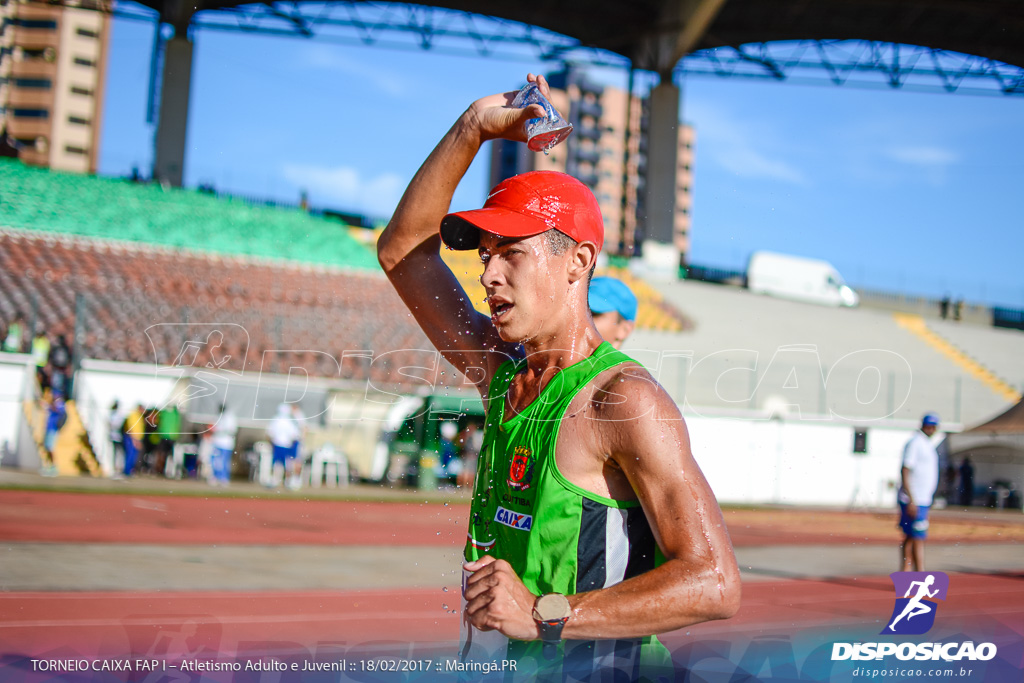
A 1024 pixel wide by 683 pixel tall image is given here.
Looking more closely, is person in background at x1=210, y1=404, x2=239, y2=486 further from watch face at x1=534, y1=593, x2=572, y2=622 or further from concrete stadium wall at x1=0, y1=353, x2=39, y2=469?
watch face at x1=534, y1=593, x2=572, y2=622

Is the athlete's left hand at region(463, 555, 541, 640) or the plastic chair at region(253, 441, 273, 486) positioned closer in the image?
the athlete's left hand at region(463, 555, 541, 640)

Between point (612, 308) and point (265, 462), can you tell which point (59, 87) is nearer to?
point (265, 462)

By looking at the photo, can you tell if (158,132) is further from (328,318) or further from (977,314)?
(977,314)

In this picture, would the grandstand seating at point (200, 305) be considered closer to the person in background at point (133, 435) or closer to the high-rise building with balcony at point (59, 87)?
the person in background at point (133, 435)

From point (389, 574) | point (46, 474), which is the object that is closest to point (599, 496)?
point (389, 574)

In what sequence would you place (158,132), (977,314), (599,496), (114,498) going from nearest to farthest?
(599,496) → (114,498) → (158,132) → (977,314)

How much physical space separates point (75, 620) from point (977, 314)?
122 ft

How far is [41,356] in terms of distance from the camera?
48.9 ft

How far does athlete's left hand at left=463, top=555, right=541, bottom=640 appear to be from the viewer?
56.1 inches

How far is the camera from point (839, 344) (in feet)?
86.4

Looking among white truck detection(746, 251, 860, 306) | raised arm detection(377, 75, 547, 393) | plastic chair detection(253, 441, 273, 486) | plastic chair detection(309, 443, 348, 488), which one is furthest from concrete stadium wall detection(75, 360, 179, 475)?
white truck detection(746, 251, 860, 306)

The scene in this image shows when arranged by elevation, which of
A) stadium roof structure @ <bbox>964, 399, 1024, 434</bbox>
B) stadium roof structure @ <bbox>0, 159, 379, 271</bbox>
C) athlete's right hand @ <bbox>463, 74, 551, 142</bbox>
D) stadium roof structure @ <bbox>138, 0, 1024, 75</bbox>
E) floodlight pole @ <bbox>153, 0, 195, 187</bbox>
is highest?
stadium roof structure @ <bbox>138, 0, 1024, 75</bbox>

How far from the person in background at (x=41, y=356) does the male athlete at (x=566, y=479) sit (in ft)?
49.1

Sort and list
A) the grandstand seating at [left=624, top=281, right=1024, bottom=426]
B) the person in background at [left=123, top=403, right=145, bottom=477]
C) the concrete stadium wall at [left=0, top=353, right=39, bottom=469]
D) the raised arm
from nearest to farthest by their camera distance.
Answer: the raised arm → the concrete stadium wall at [left=0, top=353, right=39, bottom=469] → the person in background at [left=123, top=403, right=145, bottom=477] → the grandstand seating at [left=624, top=281, right=1024, bottom=426]
